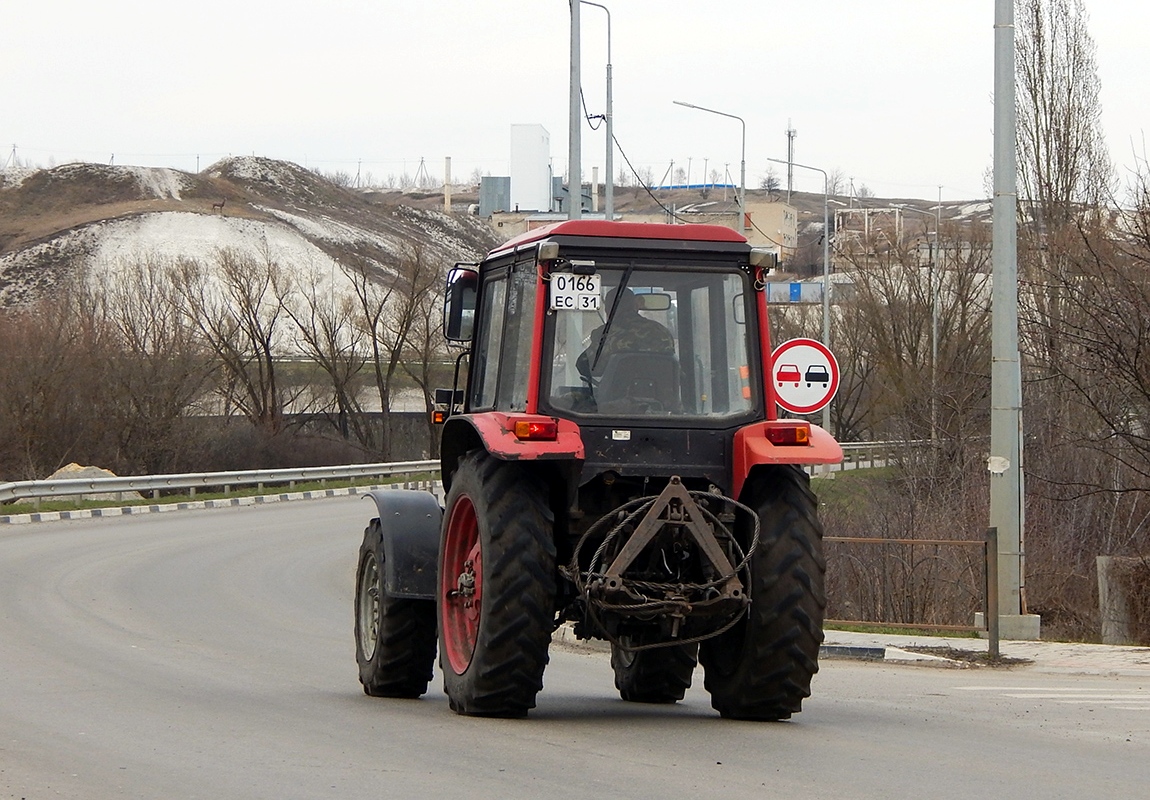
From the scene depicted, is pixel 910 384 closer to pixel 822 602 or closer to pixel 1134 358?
pixel 1134 358

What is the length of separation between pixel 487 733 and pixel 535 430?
1617mm

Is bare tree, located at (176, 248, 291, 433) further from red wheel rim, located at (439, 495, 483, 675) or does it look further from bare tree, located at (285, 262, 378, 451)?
red wheel rim, located at (439, 495, 483, 675)

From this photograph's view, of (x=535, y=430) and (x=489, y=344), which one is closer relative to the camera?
(x=535, y=430)

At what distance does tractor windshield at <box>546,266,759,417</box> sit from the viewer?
8625mm

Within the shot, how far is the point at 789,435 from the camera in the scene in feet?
27.5

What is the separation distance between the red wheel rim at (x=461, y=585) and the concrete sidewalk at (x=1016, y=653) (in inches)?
247

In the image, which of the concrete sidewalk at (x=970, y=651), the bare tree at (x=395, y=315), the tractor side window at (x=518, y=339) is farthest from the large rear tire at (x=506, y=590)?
the bare tree at (x=395, y=315)

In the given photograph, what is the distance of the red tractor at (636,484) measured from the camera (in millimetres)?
8188

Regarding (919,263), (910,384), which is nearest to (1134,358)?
(910,384)

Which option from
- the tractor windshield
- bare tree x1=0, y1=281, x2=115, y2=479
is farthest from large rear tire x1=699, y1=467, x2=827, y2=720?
bare tree x1=0, y1=281, x2=115, y2=479

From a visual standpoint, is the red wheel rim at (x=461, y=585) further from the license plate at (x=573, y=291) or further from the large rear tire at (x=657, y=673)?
the large rear tire at (x=657, y=673)

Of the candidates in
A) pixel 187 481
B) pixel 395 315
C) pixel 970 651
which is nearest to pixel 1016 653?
pixel 970 651

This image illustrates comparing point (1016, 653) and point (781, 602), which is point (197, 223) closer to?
point (1016, 653)

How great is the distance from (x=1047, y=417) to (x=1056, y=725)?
2453cm
